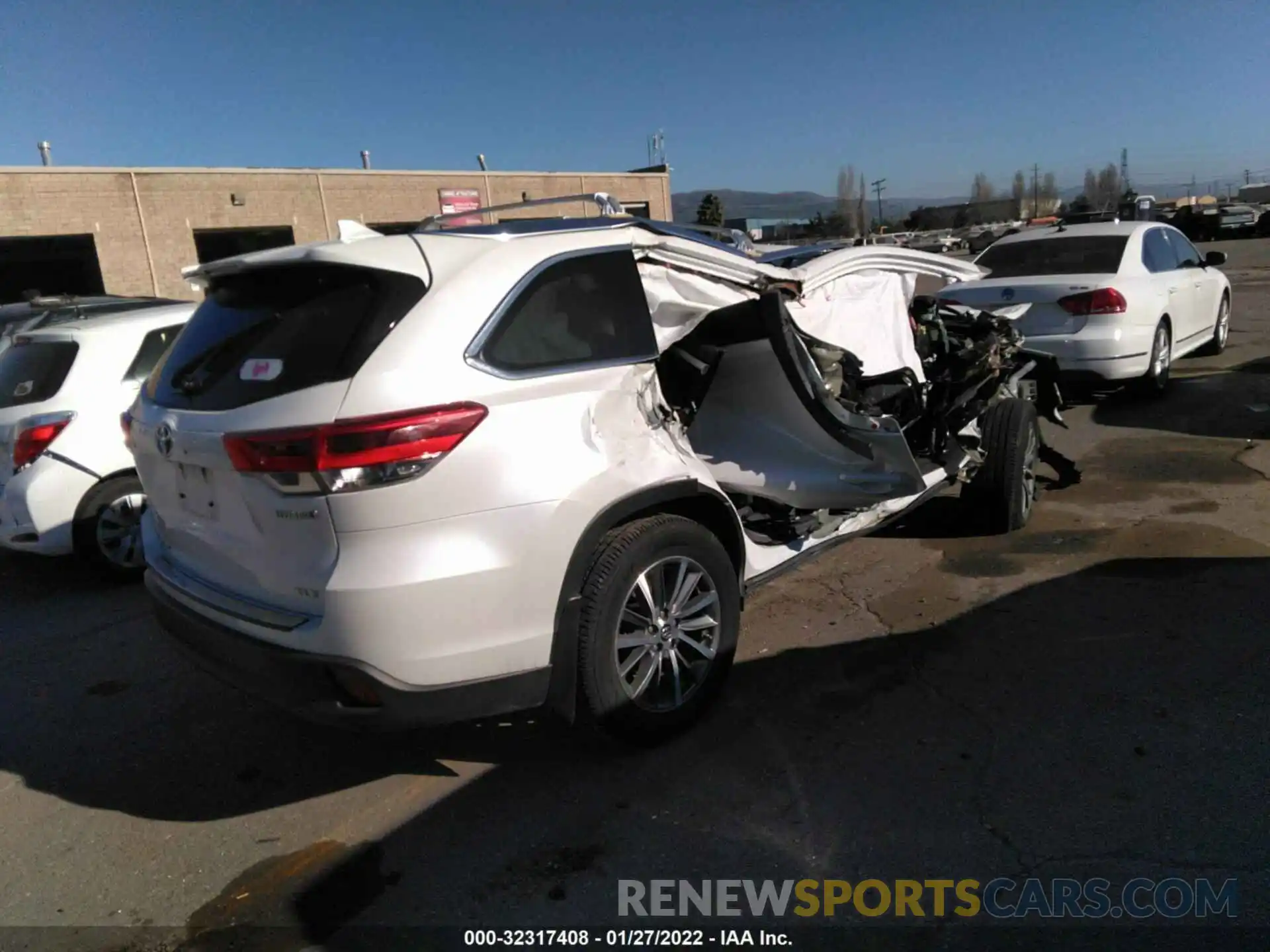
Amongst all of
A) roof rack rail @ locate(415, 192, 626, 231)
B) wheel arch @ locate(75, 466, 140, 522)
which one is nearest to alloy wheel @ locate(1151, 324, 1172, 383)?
roof rack rail @ locate(415, 192, 626, 231)

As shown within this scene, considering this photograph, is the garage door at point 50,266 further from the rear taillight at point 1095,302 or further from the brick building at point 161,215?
the rear taillight at point 1095,302

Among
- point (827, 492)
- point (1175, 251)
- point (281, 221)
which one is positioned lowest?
point (827, 492)

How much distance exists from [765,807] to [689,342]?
2.19 metres

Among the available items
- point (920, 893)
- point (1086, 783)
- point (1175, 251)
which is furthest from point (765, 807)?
point (1175, 251)

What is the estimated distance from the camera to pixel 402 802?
3.29 meters

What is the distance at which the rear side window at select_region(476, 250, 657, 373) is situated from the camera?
9.90 feet

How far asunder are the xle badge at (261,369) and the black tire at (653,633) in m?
1.21

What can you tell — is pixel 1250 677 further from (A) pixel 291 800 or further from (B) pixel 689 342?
(A) pixel 291 800

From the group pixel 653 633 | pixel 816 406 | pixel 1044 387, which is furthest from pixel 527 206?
pixel 1044 387

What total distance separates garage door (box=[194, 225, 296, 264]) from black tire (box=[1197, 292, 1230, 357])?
81.6ft

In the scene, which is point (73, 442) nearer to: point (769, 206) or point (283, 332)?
point (283, 332)

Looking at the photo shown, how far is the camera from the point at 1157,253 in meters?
8.99

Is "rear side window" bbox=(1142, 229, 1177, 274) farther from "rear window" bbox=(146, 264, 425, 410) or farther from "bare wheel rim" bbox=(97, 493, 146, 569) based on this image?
"bare wheel rim" bbox=(97, 493, 146, 569)

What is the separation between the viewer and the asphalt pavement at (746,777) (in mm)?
2779
